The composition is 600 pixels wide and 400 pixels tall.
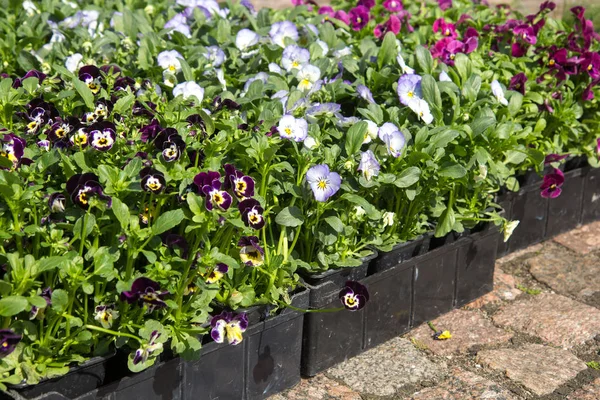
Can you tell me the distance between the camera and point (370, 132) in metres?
2.55

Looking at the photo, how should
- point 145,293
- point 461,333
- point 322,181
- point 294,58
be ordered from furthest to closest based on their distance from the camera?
A: point 294,58 → point 461,333 → point 322,181 → point 145,293

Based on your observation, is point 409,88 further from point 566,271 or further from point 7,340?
point 7,340

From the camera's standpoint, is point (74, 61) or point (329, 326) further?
point (74, 61)

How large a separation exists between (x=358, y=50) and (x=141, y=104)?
3.75 ft

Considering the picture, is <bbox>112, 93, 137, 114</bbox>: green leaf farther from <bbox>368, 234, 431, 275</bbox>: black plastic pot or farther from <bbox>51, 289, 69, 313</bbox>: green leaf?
<bbox>368, 234, 431, 275</bbox>: black plastic pot

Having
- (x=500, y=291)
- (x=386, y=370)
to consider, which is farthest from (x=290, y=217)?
(x=500, y=291)

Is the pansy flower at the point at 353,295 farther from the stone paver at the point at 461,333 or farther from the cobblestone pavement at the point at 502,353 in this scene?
the stone paver at the point at 461,333

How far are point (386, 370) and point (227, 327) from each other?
0.69 meters

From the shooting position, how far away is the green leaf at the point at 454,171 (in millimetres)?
2518

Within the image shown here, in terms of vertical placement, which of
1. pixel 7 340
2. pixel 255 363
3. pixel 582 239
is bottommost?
pixel 582 239

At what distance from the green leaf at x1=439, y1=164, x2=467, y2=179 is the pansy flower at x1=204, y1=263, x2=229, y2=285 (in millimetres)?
777

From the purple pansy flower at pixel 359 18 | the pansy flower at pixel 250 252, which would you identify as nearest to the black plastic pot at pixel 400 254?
the pansy flower at pixel 250 252

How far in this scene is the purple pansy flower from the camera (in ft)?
12.4

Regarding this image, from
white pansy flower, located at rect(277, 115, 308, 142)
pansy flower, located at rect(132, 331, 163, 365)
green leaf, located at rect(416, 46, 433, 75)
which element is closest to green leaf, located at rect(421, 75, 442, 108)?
green leaf, located at rect(416, 46, 433, 75)
